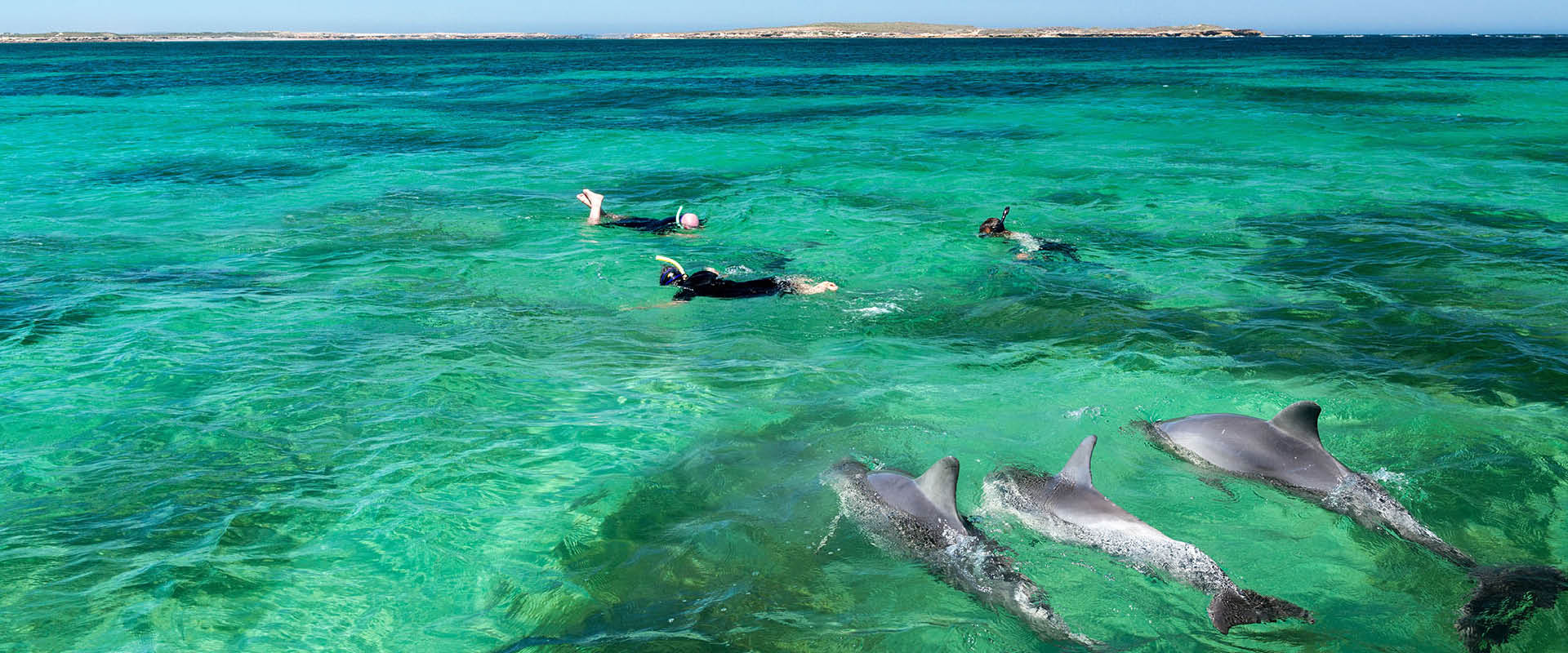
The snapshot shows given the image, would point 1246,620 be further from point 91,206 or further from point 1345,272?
point 91,206

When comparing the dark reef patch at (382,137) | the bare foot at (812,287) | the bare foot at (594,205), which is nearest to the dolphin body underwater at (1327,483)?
the bare foot at (812,287)

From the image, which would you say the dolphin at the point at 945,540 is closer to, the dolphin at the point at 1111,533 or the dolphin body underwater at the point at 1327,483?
the dolphin at the point at 1111,533

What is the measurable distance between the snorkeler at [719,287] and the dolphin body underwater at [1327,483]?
574 cm

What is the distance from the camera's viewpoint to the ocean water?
19.6ft

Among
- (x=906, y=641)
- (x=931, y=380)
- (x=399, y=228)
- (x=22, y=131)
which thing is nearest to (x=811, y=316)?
(x=931, y=380)

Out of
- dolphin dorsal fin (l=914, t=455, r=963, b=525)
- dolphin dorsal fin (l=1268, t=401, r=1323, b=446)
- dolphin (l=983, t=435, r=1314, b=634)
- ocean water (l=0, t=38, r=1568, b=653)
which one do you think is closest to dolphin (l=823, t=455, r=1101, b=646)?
dolphin dorsal fin (l=914, t=455, r=963, b=525)

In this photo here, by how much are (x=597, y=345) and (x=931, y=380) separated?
3992 mm

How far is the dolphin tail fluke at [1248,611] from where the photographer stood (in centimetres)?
546

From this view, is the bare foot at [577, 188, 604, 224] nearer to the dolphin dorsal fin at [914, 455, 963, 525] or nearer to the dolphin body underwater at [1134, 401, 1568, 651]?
the dolphin body underwater at [1134, 401, 1568, 651]

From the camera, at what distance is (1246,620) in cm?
548

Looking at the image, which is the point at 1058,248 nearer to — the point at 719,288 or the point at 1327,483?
the point at 719,288

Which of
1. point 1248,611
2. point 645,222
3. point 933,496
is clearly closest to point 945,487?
point 933,496

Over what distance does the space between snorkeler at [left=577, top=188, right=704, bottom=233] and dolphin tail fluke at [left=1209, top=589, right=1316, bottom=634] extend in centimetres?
1265

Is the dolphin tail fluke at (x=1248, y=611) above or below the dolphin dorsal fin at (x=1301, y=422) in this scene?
below
